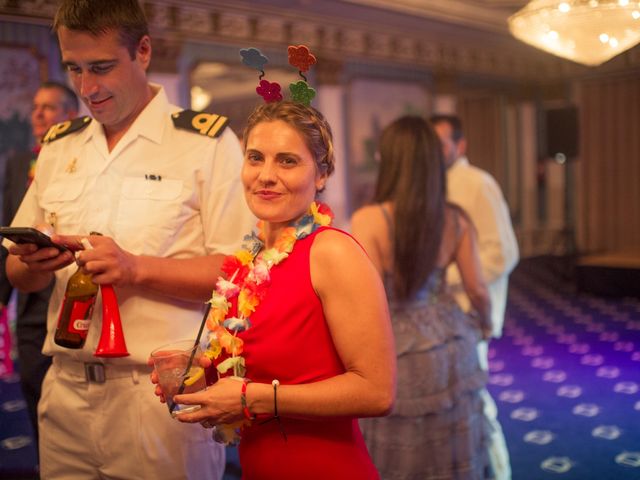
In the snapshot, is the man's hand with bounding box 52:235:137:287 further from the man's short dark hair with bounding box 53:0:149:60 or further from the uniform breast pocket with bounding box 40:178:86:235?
the man's short dark hair with bounding box 53:0:149:60

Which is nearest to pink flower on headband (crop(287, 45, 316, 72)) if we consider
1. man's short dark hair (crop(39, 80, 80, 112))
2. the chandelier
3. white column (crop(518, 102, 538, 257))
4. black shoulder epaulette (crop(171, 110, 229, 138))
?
black shoulder epaulette (crop(171, 110, 229, 138))

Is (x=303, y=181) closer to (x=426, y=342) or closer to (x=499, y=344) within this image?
(x=426, y=342)

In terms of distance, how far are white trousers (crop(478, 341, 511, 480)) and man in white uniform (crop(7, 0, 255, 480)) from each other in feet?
4.82

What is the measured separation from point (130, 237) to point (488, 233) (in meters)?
2.40

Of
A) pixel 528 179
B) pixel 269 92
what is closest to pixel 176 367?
pixel 269 92

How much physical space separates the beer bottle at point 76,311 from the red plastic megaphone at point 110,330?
0.07 meters

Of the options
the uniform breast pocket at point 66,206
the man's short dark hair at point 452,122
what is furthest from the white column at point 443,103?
the uniform breast pocket at point 66,206

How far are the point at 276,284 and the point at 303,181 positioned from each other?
0.71ft

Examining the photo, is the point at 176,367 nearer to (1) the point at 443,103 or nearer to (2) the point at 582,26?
(2) the point at 582,26

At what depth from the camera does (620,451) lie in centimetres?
376

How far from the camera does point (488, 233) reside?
145 inches

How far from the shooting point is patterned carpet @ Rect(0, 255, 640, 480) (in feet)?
12.0

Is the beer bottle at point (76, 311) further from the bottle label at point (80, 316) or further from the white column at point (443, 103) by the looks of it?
the white column at point (443, 103)

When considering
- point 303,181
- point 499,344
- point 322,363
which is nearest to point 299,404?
point 322,363
